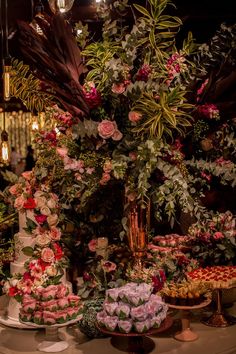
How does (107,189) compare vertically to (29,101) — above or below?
below

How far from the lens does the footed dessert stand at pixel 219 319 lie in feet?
8.52

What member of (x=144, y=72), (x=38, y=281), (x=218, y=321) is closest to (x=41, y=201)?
(x=38, y=281)

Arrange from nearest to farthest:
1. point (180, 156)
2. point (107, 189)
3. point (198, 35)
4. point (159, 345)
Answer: point (159, 345) → point (180, 156) → point (107, 189) → point (198, 35)

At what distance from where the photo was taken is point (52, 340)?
7.82 feet

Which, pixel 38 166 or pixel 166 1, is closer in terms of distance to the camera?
pixel 166 1

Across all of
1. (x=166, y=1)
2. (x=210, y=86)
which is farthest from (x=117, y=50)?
(x=210, y=86)

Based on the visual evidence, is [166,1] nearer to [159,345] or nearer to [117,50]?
[117,50]

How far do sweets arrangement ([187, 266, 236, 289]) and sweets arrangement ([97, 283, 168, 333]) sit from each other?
0.33 meters

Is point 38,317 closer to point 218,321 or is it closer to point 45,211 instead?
point 45,211

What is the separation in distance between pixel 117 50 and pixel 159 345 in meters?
1.24

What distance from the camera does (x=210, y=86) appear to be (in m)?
2.79

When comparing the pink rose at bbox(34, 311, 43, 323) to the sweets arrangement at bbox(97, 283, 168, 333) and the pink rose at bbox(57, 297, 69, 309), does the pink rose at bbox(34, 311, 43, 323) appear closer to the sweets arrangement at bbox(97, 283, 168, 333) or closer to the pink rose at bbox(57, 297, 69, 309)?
the pink rose at bbox(57, 297, 69, 309)

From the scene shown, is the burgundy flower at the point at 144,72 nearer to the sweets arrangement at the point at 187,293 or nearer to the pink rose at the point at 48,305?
the sweets arrangement at the point at 187,293

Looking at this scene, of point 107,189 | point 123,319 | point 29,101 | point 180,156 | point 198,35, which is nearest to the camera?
point 123,319
